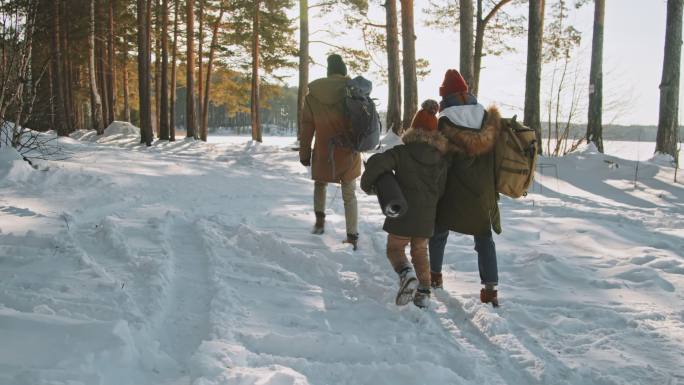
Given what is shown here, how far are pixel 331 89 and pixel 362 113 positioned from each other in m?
0.46

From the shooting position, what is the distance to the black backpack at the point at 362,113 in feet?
14.7

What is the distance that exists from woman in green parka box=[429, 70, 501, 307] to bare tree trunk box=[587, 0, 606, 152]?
38.2 feet

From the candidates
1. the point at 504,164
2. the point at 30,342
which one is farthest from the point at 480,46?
the point at 30,342

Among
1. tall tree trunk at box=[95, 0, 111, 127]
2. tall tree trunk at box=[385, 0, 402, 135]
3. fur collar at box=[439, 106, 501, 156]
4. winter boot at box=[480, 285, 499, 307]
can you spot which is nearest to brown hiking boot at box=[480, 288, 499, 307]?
winter boot at box=[480, 285, 499, 307]

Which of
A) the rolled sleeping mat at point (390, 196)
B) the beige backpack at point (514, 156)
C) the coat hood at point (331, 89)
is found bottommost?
the rolled sleeping mat at point (390, 196)

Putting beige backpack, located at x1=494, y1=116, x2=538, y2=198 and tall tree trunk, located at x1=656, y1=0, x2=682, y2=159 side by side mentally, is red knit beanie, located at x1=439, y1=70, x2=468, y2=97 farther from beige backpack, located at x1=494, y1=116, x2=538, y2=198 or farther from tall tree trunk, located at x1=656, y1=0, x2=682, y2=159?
tall tree trunk, located at x1=656, y1=0, x2=682, y2=159

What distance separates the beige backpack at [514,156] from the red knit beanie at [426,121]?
19.5 inches

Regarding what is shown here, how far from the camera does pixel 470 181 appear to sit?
10.8ft

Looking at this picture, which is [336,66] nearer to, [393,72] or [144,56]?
[393,72]

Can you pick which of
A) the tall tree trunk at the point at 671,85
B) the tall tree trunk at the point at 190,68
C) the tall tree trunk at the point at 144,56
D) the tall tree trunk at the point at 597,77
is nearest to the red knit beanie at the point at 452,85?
the tall tree trunk at the point at 671,85

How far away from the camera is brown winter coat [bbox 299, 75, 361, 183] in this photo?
4.69m

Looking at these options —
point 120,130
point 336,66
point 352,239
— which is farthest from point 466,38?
point 120,130

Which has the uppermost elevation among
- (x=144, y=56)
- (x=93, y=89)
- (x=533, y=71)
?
(x=144, y=56)

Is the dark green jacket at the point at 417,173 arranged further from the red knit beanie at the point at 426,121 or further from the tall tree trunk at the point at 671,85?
the tall tree trunk at the point at 671,85
